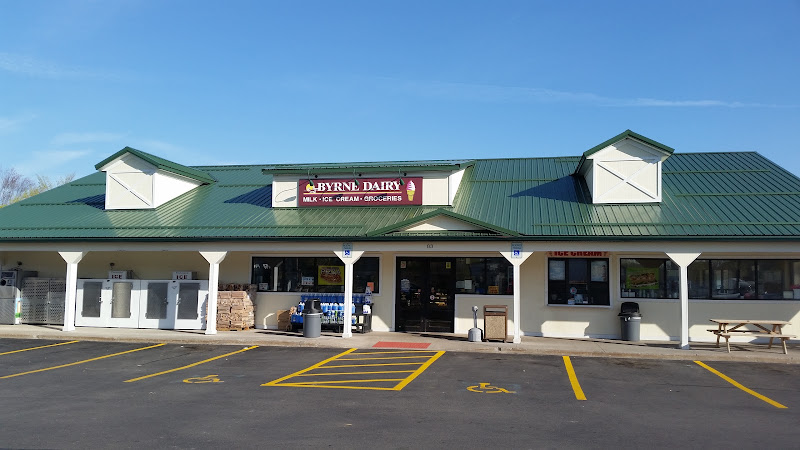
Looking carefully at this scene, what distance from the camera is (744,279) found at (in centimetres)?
1722

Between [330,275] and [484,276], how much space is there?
193 inches

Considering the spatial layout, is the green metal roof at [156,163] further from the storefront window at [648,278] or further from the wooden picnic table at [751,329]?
the wooden picnic table at [751,329]

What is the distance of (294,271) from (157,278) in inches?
198

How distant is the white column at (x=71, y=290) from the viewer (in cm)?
1845

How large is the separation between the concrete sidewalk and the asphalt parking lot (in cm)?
69

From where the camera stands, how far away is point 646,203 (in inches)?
711

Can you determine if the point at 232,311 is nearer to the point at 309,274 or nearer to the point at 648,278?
the point at 309,274

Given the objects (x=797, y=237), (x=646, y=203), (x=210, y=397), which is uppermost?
(x=646, y=203)

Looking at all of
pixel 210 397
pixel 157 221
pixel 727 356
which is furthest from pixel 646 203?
pixel 157 221

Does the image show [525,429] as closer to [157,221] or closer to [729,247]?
[729,247]

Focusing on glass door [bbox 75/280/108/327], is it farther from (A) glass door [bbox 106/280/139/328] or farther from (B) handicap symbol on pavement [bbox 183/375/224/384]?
(B) handicap symbol on pavement [bbox 183/375/224/384]

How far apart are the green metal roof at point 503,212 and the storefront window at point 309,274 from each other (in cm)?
149

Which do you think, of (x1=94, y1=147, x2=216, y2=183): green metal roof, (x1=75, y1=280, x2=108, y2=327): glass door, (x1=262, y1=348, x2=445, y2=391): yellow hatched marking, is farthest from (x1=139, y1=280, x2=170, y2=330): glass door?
(x1=262, y1=348, x2=445, y2=391): yellow hatched marking

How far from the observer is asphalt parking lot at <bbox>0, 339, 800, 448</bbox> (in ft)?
24.7
